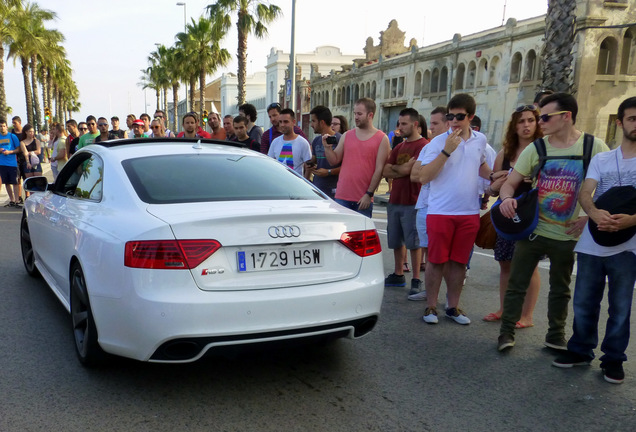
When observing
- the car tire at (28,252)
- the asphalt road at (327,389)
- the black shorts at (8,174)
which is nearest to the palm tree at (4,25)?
the black shorts at (8,174)

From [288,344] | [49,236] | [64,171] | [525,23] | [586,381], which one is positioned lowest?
[586,381]

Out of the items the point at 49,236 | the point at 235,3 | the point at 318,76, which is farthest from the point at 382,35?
the point at 49,236

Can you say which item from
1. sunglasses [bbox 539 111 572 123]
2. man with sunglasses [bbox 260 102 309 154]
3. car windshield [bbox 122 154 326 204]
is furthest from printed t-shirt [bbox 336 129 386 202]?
sunglasses [bbox 539 111 572 123]

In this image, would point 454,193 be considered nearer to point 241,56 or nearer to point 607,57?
point 607,57

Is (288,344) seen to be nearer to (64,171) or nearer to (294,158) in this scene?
(64,171)

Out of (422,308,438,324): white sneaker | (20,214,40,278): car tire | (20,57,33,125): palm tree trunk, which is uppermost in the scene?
(20,57,33,125): palm tree trunk

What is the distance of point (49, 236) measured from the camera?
445 centimetres

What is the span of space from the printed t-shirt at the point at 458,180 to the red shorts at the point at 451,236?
6 centimetres

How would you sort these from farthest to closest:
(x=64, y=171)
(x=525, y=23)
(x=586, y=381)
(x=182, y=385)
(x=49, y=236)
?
1. (x=525, y=23)
2. (x=64, y=171)
3. (x=49, y=236)
4. (x=586, y=381)
5. (x=182, y=385)

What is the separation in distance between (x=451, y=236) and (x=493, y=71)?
2424 cm

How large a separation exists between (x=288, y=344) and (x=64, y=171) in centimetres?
291

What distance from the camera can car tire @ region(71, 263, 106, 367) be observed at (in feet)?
11.0

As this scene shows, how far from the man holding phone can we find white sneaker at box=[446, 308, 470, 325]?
234 centimetres

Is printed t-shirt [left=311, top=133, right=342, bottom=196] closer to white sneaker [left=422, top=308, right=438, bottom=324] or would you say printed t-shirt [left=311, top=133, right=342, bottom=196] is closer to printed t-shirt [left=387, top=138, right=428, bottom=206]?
printed t-shirt [left=387, top=138, right=428, bottom=206]
